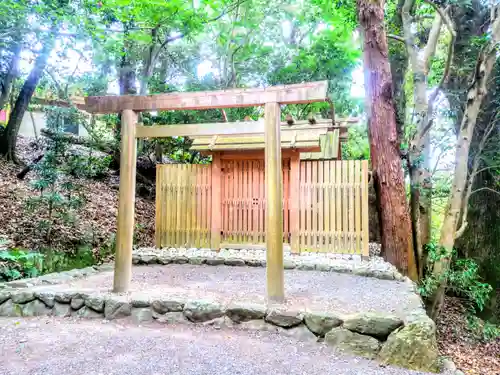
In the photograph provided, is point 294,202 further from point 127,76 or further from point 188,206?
point 127,76

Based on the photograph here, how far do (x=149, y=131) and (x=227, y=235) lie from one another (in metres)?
3.32

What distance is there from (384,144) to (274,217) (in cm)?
339

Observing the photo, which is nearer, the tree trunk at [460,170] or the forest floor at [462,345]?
the forest floor at [462,345]

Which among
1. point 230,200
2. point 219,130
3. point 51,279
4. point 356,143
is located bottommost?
point 51,279

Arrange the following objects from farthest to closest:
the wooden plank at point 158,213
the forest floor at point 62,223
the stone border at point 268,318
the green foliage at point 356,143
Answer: the green foliage at point 356,143 → the wooden plank at point 158,213 → the forest floor at point 62,223 → the stone border at point 268,318

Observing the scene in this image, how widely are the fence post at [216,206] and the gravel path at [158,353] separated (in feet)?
11.5

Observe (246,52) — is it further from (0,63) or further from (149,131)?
(149,131)

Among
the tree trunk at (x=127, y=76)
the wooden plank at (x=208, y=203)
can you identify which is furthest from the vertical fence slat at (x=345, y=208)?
the tree trunk at (x=127, y=76)

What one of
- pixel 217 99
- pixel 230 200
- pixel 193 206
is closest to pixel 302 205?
pixel 230 200

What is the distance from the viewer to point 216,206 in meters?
7.16

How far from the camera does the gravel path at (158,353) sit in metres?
2.68

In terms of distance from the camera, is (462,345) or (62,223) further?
(62,223)

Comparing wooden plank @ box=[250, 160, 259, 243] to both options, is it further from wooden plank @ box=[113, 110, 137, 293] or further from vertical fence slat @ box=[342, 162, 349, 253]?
wooden plank @ box=[113, 110, 137, 293]

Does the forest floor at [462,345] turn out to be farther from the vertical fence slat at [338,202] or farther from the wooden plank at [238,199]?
the wooden plank at [238,199]
